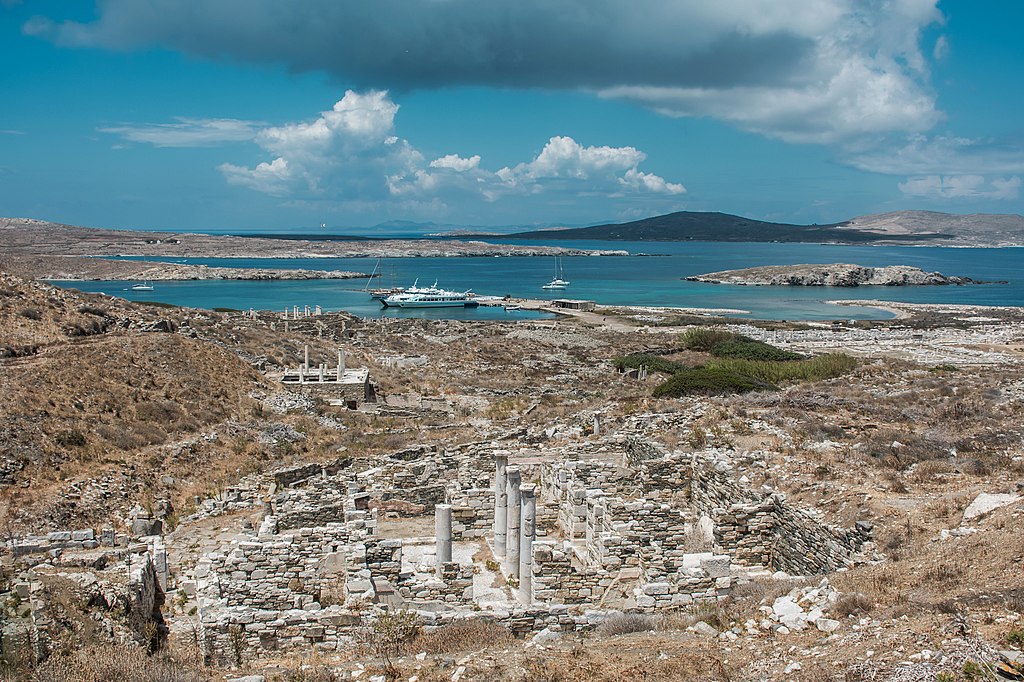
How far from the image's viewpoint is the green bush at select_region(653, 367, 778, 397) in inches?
1093

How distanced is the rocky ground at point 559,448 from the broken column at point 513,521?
2.87 meters

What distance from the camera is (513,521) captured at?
39.9 ft

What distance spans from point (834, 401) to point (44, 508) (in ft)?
64.4

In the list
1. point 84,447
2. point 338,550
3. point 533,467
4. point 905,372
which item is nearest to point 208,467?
point 84,447

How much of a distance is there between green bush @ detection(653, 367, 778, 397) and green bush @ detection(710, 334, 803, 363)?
41.5 ft

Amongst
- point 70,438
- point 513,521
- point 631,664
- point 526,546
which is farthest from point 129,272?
point 631,664

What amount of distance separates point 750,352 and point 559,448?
84.8 feet

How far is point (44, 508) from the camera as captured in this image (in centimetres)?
1633

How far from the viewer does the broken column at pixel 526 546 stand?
34.0 ft

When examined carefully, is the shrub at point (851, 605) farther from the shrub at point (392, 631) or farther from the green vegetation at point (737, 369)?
the green vegetation at point (737, 369)

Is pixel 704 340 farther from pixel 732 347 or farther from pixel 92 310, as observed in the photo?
pixel 92 310

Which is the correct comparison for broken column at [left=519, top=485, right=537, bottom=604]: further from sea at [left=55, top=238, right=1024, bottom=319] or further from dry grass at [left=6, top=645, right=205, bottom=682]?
sea at [left=55, top=238, right=1024, bottom=319]

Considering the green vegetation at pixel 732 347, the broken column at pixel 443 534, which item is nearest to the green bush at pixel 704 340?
the green vegetation at pixel 732 347

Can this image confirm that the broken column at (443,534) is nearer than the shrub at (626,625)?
No
